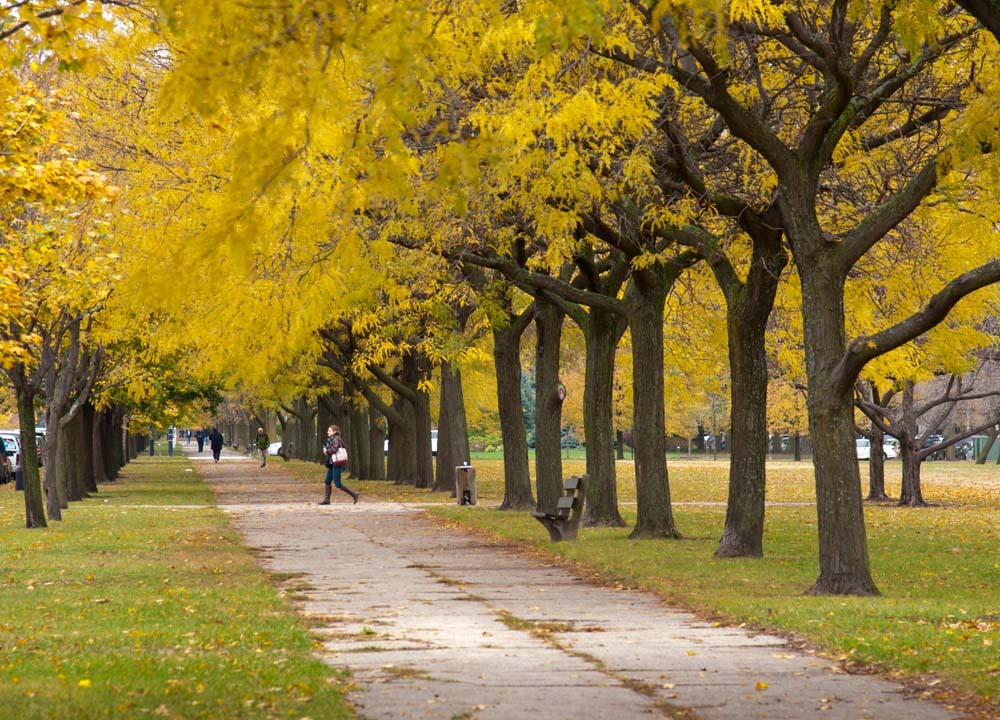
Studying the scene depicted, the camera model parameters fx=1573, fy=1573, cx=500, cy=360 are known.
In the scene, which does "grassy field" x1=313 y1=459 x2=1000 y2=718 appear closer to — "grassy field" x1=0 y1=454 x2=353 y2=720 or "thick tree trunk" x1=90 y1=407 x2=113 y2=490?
"grassy field" x1=0 y1=454 x2=353 y2=720

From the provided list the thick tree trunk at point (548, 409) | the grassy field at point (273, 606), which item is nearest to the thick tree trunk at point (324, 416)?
the grassy field at point (273, 606)

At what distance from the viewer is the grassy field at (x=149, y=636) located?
8.84 meters

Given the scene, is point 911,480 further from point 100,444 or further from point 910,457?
point 100,444

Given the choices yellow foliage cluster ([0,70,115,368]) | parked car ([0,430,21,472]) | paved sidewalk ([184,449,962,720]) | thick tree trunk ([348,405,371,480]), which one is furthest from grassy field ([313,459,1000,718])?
parked car ([0,430,21,472])

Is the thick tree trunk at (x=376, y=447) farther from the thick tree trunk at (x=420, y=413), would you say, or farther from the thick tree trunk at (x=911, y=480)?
the thick tree trunk at (x=911, y=480)

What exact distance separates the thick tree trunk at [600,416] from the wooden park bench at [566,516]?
1.98 metres

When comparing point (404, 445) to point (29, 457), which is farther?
point (404, 445)

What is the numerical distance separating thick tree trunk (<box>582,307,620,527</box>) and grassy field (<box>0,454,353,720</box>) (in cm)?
604

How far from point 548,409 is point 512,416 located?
353cm

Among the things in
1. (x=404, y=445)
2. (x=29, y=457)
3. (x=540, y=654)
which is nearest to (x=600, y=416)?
(x=29, y=457)

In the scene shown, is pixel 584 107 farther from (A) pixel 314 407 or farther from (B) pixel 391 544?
(A) pixel 314 407

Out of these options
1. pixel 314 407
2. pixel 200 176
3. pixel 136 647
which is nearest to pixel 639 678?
pixel 136 647

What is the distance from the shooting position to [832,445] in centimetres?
1503

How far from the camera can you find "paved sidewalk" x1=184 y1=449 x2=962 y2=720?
8.79m
